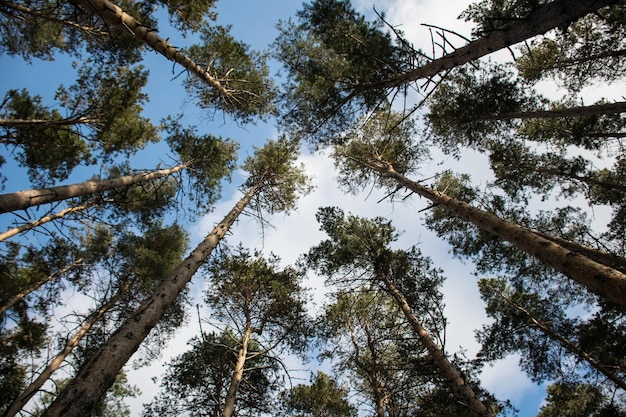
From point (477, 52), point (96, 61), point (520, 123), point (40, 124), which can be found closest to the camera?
point (477, 52)

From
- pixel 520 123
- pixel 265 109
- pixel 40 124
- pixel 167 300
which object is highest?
pixel 520 123

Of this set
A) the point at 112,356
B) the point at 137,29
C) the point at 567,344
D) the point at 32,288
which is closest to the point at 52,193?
the point at 137,29

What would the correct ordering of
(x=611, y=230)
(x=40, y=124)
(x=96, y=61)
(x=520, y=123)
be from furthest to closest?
1. (x=520, y=123)
2. (x=611, y=230)
3. (x=96, y=61)
4. (x=40, y=124)

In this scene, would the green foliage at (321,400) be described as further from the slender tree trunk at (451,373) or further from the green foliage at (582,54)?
the green foliage at (582,54)

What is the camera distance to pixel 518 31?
391 centimetres

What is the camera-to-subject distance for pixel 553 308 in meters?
10.9

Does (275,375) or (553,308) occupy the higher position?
(553,308)

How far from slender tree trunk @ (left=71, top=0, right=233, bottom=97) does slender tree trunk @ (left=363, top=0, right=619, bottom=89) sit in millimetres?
3686

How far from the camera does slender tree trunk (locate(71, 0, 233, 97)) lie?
4758 mm

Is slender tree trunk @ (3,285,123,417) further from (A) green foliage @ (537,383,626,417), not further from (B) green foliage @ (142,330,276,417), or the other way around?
(A) green foliage @ (537,383,626,417)

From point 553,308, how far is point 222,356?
1120 centimetres

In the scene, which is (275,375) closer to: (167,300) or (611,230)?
(167,300)

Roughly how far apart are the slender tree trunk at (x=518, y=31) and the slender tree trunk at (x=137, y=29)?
3.69 metres

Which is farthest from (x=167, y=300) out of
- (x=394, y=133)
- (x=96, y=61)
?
(x=394, y=133)
